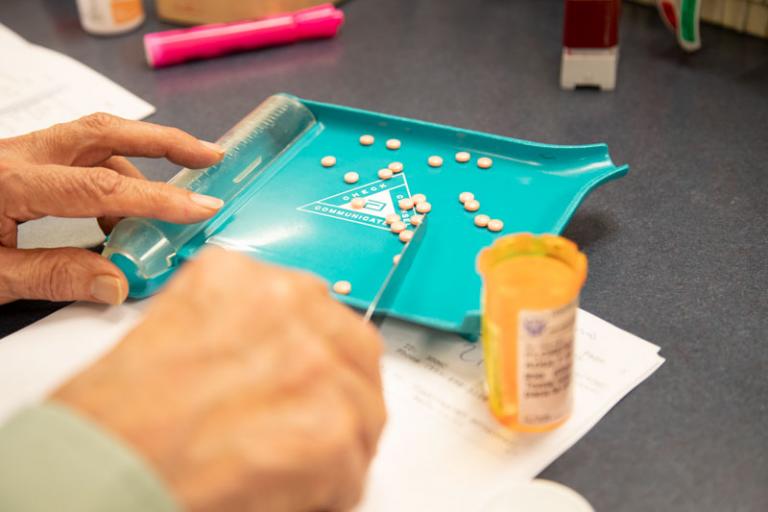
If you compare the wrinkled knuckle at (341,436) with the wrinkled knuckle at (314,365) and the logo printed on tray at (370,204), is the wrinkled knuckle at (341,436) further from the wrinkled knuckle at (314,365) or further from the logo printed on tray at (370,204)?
the logo printed on tray at (370,204)

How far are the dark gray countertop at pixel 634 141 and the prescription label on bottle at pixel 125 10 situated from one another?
35 millimetres

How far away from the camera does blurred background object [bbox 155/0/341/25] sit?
1.18 m

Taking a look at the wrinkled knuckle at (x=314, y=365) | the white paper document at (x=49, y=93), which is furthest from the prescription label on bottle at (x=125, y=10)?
the wrinkled knuckle at (x=314, y=365)

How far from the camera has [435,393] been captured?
631 mm

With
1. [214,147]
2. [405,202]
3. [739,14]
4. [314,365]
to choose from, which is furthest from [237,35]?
[314,365]

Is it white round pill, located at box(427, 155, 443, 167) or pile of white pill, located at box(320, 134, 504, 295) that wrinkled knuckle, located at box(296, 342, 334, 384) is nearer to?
pile of white pill, located at box(320, 134, 504, 295)

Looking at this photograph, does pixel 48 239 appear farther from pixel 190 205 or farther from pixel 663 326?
pixel 663 326

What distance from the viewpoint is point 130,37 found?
123 centimetres

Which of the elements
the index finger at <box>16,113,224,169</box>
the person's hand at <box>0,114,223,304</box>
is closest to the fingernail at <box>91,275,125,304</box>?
the person's hand at <box>0,114,223,304</box>

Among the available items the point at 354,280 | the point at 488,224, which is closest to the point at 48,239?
the point at 354,280

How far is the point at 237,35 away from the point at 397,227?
1.74 feet

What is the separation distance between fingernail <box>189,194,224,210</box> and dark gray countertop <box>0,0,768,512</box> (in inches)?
6.8

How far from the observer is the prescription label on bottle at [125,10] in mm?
→ 1208

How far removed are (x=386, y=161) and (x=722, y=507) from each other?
0.47 m
